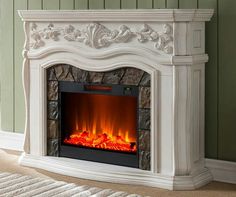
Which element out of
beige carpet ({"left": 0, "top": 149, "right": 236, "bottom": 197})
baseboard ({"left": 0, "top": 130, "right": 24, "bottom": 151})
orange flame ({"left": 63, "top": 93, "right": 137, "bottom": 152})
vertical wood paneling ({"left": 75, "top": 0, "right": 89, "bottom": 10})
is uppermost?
vertical wood paneling ({"left": 75, "top": 0, "right": 89, "bottom": 10})

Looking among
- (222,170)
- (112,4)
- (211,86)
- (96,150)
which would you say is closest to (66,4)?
(112,4)

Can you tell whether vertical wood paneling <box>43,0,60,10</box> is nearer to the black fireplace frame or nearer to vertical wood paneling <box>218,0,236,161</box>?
the black fireplace frame

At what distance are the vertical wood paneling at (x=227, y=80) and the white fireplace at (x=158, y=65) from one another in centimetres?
13

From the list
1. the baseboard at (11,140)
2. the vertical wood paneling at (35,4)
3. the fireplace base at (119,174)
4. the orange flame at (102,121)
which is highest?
the vertical wood paneling at (35,4)

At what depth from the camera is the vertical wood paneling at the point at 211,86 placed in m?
4.68

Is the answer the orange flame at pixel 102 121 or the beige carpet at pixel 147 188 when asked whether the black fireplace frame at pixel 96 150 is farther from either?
the beige carpet at pixel 147 188

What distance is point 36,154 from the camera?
5297mm

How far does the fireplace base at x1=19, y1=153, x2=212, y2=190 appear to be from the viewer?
453cm

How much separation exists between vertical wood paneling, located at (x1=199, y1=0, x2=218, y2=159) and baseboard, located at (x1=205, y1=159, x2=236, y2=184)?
55 millimetres

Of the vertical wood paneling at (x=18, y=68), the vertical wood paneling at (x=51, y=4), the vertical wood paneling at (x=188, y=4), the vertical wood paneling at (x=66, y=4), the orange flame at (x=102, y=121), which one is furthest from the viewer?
the vertical wood paneling at (x=18, y=68)

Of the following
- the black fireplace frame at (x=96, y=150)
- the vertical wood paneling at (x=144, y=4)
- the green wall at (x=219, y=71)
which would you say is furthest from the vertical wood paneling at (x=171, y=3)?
the black fireplace frame at (x=96, y=150)

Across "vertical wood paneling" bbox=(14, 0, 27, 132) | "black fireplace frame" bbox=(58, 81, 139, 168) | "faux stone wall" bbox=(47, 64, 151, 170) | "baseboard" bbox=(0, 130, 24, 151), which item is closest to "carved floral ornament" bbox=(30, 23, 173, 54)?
"faux stone wall" bbox=(47, 64, 151, 170)

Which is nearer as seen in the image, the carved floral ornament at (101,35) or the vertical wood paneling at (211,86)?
the carved floral ornament at (101,35)

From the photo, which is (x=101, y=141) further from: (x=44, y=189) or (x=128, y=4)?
(x=128, y=4)
